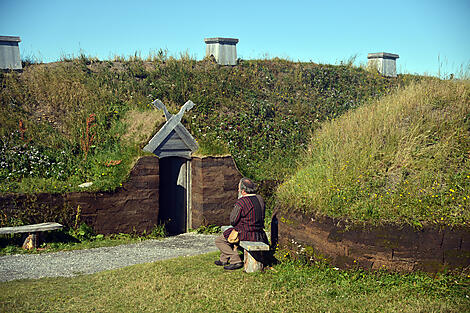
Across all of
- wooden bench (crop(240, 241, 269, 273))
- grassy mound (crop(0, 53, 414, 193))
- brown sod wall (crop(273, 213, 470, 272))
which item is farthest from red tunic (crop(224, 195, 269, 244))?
grassy mound (crop(0, 53, 414, 193))

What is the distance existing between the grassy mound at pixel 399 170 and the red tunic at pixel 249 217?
2.52ft

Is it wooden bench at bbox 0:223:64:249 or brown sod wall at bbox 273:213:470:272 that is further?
wooden bench at bbox 0:223:64:249

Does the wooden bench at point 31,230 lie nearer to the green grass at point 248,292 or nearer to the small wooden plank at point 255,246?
the green grass at point 248,292

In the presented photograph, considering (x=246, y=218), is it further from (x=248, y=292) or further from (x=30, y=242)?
(x=30, y=242)

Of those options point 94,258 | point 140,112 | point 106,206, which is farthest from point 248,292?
point 140,112

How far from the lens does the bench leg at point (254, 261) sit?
705 cm

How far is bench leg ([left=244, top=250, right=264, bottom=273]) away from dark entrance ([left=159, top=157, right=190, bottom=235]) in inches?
206

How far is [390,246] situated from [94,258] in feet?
18.9

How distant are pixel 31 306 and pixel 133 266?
2.28 metres

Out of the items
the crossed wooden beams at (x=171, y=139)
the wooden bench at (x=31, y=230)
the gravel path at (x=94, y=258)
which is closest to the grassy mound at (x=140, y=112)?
the crossed wooden beams at (x=171, y=139)

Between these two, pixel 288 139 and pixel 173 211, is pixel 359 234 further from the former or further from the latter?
pixel 288 139

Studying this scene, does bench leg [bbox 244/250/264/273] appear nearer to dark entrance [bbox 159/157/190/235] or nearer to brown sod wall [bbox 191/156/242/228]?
brown sod wall [bbox 191/156/242/228]

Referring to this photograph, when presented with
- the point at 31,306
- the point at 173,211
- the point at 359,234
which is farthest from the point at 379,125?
the point at 31,306

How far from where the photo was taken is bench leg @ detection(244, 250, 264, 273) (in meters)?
7.05
